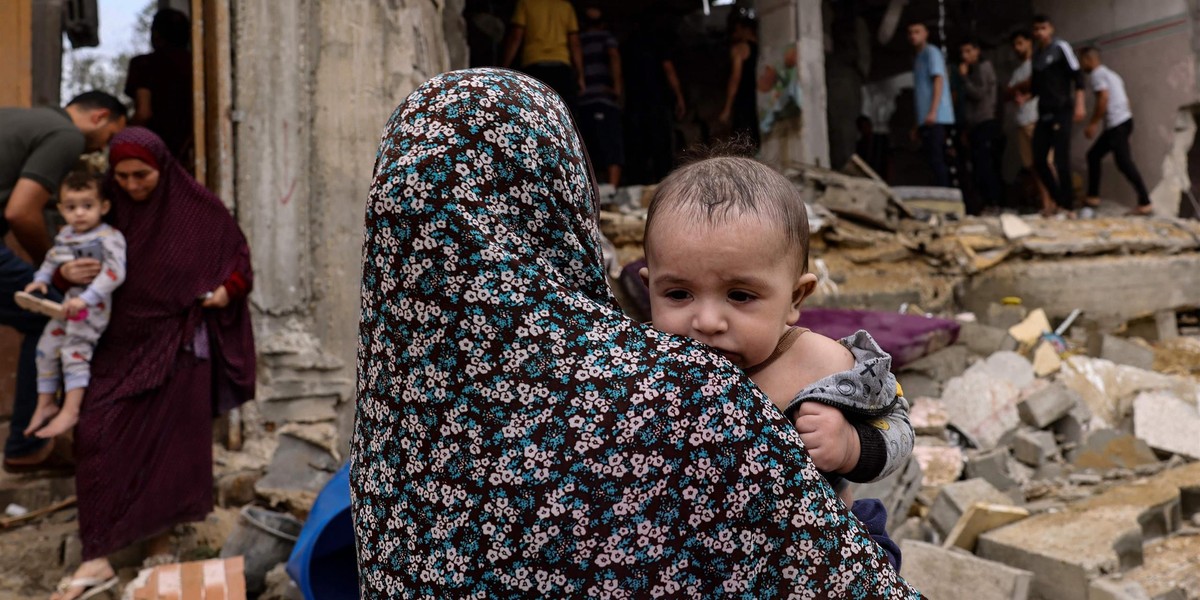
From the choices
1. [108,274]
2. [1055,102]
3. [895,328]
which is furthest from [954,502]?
[1055,102]

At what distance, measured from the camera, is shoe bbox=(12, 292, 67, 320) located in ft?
11.7

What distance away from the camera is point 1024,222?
28.5 feet

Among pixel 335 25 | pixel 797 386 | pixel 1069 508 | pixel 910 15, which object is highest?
pixel 910 15

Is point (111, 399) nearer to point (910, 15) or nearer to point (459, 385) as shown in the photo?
point (459, 385)

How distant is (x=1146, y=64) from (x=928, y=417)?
6.89 metres

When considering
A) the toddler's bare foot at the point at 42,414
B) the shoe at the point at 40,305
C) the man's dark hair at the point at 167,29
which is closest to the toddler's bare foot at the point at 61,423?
the toddler's bare foot at the point at 42,414

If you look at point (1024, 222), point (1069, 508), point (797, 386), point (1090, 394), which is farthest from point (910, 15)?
point (797, 386)

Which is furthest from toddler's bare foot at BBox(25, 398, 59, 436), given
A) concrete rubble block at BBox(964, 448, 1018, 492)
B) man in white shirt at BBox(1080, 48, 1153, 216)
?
man in white shirt at BBox(1080, 48, 1153, 216)

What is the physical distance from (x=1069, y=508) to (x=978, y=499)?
448 mm

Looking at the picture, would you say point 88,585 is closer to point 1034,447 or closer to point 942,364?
point 1034,447

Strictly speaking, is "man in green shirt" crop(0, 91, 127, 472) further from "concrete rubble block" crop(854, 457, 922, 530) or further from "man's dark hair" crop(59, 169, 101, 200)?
"concrete rubble block" crop(854, 457, 922, 530)

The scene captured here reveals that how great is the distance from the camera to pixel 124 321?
148 inches

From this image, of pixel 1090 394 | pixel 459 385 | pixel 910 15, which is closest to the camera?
pixel 459 385

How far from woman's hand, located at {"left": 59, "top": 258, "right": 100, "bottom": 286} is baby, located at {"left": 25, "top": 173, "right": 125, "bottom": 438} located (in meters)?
0.03
